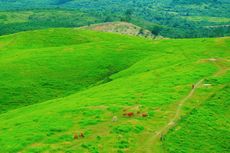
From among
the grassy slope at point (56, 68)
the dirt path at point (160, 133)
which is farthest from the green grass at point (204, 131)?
the grassy slope at point (56, 68)

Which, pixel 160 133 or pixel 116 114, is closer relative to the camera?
pixel 160 133

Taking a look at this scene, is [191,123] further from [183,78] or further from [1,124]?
[1,124]

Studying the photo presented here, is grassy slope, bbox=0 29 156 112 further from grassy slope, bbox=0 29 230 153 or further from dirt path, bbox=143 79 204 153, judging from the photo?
dirt path, bbox=143 79 204 153

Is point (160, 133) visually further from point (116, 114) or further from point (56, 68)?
point (56, 68)

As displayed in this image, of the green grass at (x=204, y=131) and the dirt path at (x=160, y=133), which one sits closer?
the dirt path at (x=160, y=133)

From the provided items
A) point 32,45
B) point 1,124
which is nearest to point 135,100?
point 1,124

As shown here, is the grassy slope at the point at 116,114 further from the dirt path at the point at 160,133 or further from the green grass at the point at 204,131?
the green grass at the point at 204,131

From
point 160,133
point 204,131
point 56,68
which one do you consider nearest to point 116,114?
point 160,133

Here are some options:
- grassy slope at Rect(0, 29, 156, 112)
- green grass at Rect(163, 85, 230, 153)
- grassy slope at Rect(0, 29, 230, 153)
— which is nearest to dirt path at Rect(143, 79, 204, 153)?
grassy slope at Rect(0, 29, 230, 153)
